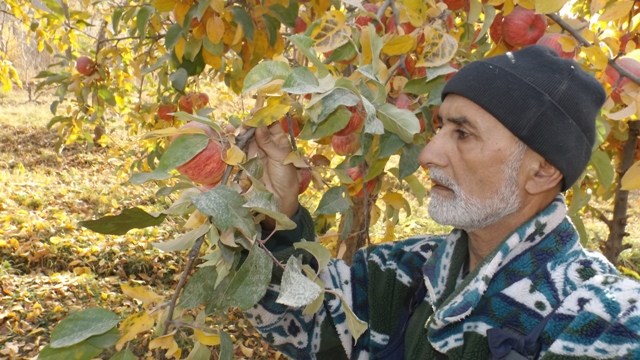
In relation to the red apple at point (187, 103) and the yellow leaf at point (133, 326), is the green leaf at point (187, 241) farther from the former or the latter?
the red apple at point (187, 103)

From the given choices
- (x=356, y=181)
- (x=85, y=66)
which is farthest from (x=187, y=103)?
(x=356, y=181)

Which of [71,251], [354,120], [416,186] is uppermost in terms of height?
[354,120]

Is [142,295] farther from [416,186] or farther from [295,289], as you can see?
[416,186]

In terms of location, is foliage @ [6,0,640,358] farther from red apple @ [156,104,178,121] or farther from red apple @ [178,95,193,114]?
red apple @ [156,104,178,121]

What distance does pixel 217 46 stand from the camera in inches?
49.8

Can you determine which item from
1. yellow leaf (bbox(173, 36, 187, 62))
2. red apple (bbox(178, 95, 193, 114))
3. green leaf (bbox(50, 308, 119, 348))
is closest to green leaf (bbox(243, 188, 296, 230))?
green leaf (bbox(50, 308, 119, 348))

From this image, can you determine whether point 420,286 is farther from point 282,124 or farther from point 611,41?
point 611,41

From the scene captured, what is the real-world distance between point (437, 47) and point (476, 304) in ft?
1.35

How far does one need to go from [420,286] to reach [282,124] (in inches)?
18.4

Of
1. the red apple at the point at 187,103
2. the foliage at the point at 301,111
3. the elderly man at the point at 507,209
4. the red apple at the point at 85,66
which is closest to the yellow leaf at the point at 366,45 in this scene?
the foliage at the point at 301,111

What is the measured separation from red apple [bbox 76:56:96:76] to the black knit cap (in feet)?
4.50

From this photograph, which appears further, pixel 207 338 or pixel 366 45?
pixel 366 45

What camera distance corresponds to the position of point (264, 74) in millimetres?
752

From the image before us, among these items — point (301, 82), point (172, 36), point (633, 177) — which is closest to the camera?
point (301, 82)
